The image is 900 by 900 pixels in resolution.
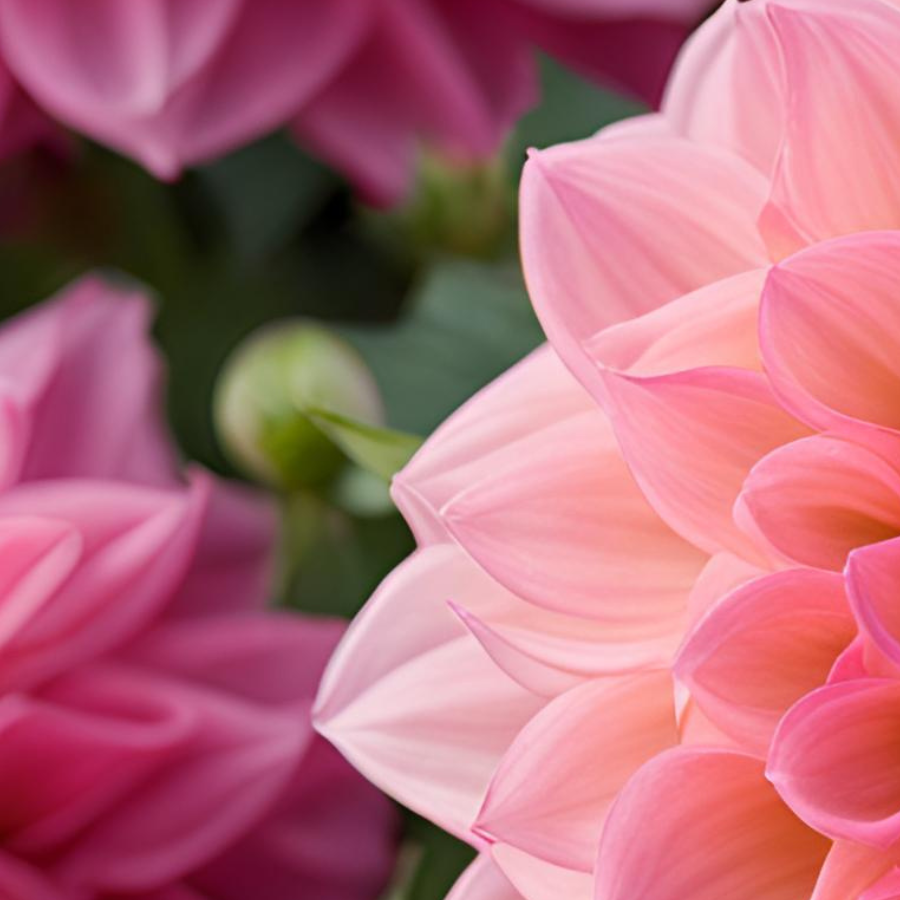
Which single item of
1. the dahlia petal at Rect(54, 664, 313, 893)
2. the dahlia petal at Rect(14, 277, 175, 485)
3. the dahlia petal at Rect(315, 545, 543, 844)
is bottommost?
the dahlia petal at Rect(54, 664, 313, 893)

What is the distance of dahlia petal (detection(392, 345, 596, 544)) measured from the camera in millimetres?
370

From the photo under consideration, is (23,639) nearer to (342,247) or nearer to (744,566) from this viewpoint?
(744,566)

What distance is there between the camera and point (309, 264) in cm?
78

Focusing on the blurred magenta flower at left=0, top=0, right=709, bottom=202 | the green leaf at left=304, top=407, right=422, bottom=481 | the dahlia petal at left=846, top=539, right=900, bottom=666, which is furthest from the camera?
the blurred magenta flower at left=0, top=0, right=709, bottom=202

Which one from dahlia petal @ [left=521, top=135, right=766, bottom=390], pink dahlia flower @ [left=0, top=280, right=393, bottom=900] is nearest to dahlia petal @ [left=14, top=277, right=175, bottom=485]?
pink dahlia flower @ [left=0, top=280, right=393, bottom=900]

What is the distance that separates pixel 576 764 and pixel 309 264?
0.46 meters

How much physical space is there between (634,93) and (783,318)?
259mm

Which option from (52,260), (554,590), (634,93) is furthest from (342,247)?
(554,590)

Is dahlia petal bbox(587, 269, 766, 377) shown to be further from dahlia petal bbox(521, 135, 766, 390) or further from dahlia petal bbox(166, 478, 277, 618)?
dahlia petal bbox(166, 478, 277, 618)

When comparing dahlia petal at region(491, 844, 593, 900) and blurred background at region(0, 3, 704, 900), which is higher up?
dahlia petal at region(491, 844, 593, 900)

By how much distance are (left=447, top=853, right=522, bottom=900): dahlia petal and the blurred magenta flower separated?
0.23 metres

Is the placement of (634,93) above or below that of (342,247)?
above

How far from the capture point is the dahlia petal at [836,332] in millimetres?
324

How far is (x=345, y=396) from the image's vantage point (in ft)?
1.73
